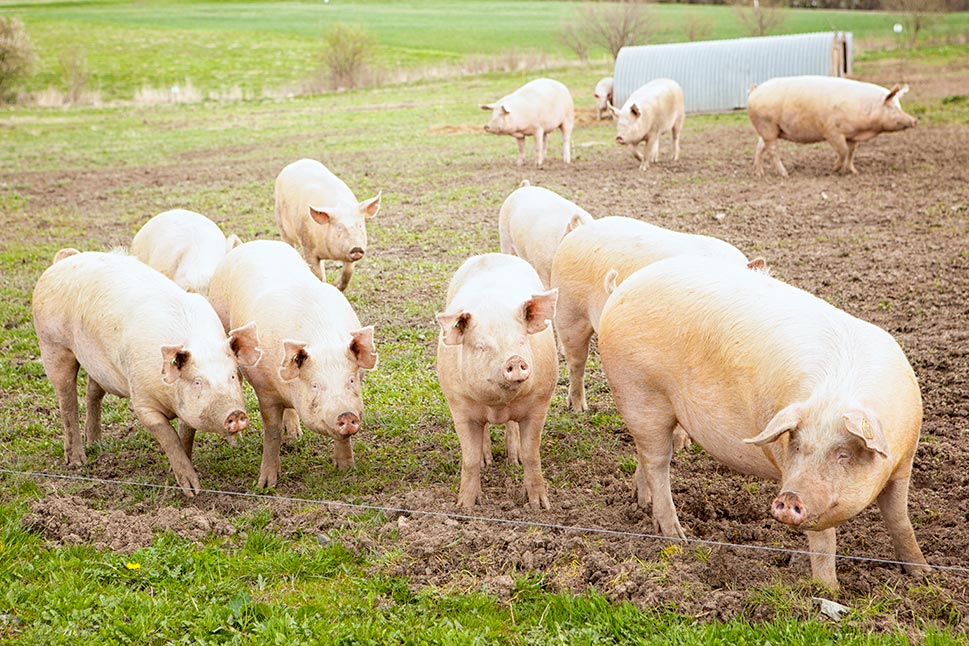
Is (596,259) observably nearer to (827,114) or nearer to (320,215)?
(320,215)

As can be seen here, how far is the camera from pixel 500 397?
4.98 m

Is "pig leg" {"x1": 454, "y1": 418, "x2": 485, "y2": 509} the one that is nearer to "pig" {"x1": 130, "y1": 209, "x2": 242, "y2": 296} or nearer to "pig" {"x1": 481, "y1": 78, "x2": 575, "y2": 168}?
"pig" {"x1": 130, "y1": 209, "x2": 242, "y2": 296}

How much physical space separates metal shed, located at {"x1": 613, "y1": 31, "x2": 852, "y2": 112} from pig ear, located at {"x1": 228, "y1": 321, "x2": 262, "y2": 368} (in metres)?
19.8

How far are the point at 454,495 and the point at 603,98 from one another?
65.9ft

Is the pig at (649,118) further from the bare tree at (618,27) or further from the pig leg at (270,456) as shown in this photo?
the bare tree at (618,27)

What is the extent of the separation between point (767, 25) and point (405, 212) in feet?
118

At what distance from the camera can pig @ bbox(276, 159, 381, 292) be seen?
364 inches

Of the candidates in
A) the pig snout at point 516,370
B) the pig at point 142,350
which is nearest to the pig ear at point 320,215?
the pig at point 142,350

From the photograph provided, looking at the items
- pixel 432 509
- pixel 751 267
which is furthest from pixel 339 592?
pixel 751 267

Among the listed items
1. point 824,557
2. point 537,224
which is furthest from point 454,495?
point 537,224

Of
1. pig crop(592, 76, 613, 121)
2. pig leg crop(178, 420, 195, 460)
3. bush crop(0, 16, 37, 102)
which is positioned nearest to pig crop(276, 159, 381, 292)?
pig leg crop(178, 420, 195, 460)

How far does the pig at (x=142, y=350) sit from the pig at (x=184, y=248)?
91 cm

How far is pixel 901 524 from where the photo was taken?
4.15 m

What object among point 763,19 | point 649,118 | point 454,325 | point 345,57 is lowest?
point 454,325
